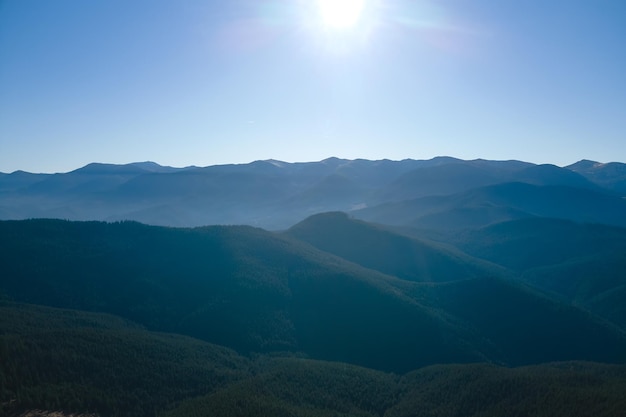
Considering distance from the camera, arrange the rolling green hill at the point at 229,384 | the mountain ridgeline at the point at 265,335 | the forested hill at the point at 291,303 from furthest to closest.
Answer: the forested hill at the point at 291,303 < the mountain ridgeline at the point at 265,335 < the rolling green hill at the point at 229,384

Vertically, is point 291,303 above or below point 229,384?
above

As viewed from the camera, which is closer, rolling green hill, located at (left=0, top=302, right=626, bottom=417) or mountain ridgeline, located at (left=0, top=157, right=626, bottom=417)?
rolling green hill, located at (left=0, top=302, right=626, bottom=417)

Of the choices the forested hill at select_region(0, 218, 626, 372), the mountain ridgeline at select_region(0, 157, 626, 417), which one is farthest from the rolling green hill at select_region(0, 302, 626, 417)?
the forested hill at select_region(0, 218, 626, 372)

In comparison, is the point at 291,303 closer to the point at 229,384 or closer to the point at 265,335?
the point at 265,335

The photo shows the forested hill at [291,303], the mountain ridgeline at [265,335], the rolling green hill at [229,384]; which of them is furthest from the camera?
the forested hill at [291,303]

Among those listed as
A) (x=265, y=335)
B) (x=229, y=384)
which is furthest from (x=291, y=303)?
(x=229, y=384)

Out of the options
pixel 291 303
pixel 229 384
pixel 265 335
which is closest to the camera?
pixel 229 384

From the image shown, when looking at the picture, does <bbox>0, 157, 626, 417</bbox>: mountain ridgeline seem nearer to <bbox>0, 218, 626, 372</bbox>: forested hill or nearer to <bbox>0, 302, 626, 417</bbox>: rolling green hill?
<bbox>0, 302, 626, 417</bbox>: rolling green hill

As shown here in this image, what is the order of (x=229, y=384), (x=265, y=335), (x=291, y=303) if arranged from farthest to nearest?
(x=291, y=303), (x=265, y=335), (x=229, y=384)

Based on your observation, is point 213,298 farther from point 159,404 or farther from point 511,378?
point 511,378

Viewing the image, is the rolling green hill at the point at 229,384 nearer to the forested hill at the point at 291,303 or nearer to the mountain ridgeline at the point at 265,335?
the mountain ridgeline at the point at 265,335

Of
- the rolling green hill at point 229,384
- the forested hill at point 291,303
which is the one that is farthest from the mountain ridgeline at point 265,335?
the forested hill at point 291,303
